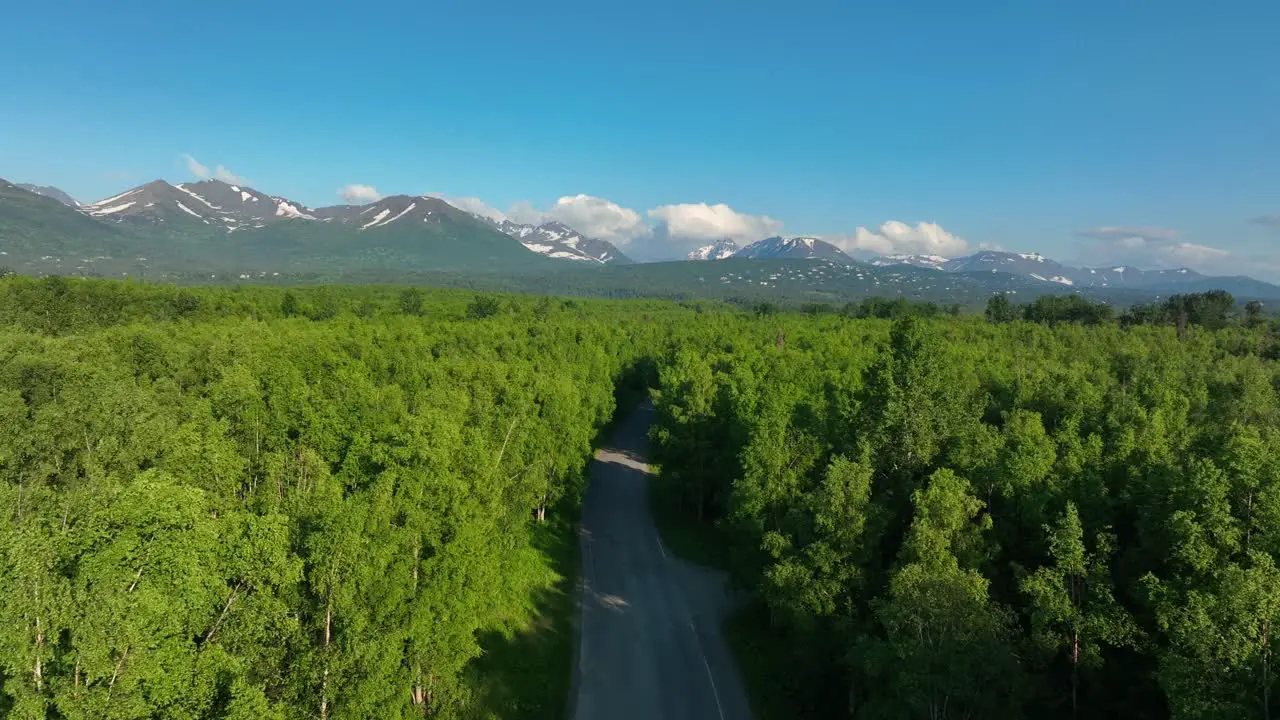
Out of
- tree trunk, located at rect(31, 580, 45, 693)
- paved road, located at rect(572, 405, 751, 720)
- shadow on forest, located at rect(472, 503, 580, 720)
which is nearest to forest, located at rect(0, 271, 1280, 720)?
tree trunk, located at rect(31, 580, 45, 693)

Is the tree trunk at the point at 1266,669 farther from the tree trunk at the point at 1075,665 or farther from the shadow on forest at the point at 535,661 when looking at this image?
the shadow on forest at the point at 535,661

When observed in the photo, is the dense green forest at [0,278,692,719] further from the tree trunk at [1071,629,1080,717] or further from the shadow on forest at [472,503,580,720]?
the tree trunk at [1071,629,1080,717]

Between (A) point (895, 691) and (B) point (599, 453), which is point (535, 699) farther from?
(B) point (599, 453)

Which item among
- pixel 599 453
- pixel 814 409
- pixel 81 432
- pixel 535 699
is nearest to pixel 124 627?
pixel 535 699

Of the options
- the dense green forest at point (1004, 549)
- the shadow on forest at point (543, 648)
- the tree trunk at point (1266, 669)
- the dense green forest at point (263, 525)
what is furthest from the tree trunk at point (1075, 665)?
the dense green forest at point (263, 525)

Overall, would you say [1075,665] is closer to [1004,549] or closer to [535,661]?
[1004,549]

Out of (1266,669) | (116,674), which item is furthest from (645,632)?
(1266,669)
